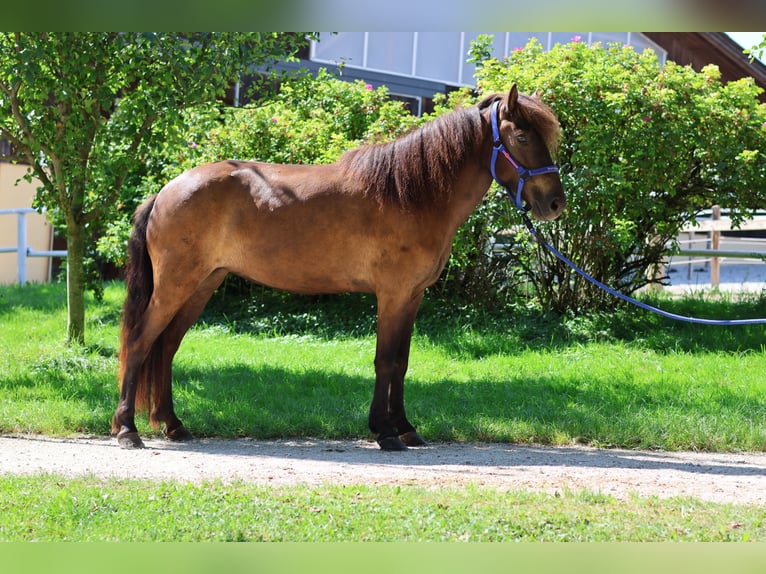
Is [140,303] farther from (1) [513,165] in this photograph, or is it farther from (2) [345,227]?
(1) [513,165]

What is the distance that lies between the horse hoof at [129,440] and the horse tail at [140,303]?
0.36 m

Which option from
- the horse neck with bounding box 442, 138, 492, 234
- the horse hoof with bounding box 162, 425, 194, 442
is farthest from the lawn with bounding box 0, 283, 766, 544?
the horse neck with bounding box 442, 138, 492, 234

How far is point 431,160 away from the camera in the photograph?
228 inches

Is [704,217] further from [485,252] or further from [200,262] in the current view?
[200,262]

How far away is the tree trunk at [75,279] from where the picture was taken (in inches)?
331

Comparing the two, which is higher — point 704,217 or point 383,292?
point 704,217

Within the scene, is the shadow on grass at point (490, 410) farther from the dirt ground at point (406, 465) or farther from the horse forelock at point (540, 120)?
the horse forelock at point (540, 120)

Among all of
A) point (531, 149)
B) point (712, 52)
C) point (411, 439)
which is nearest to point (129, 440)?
point (411, 439)

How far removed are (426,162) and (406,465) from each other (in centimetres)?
204

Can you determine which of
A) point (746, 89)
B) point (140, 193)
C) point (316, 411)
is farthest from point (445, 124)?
point (140, 193)

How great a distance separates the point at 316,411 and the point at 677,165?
5.08 metres

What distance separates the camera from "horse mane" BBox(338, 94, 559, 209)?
227 inches

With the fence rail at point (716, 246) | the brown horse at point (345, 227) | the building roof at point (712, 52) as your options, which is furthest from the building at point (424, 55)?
the brown horse at point (345, 227)

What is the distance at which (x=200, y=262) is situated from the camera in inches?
241
